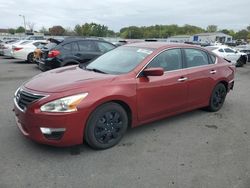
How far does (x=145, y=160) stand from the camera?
3670mm

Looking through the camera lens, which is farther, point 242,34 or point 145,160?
point 242,34

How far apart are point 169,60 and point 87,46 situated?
6194 mm

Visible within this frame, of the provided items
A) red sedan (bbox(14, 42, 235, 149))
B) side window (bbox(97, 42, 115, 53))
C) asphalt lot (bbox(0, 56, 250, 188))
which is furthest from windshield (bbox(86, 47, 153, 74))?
side window (bbox(97, 42, 115, 53))

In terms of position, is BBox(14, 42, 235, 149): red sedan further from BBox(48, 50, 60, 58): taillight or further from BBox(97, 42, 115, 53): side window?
BBox(97, 42, 115, 53): side window

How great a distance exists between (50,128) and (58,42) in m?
7.29

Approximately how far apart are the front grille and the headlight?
18cm

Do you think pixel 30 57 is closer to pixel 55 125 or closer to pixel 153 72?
pixel 153 72

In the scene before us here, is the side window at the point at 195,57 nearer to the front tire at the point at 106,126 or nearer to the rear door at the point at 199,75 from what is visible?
the rear door at the point at 199,75

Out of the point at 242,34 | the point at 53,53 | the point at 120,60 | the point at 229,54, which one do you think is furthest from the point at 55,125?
the point at 242,34

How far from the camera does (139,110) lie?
14.0 feet

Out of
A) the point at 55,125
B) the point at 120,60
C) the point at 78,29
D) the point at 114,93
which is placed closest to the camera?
the point at 55,125

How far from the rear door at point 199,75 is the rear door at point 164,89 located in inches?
7.6

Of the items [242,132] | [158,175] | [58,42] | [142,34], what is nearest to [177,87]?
[242,132]

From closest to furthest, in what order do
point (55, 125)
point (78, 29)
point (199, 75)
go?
1. point (55, 125)
2. point (199, 75)
3. point (78, 29)
